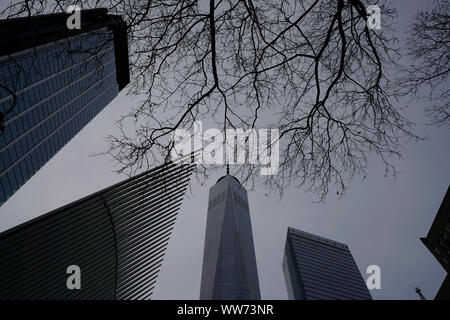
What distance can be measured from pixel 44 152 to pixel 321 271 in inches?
4459

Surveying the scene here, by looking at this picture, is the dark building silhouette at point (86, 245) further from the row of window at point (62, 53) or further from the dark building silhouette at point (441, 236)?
the dark building silhouette at point (441, 236)

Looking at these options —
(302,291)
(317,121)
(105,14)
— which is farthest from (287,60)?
(302,291)

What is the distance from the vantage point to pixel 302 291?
367 feet

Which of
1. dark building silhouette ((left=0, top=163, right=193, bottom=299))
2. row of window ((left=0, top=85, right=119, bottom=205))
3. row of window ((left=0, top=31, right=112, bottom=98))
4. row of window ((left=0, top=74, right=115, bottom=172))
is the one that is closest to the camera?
row of window ((left=0, top=31, right=112, bottom=98))

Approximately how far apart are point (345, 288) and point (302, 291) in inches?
941

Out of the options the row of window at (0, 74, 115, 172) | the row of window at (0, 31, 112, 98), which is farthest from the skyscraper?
the row of window at (0, 31, 112, 98)

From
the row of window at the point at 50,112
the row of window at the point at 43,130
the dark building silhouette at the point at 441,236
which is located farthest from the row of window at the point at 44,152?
the dark building silhouette at the point at 441,236

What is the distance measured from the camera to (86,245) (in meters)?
41.0

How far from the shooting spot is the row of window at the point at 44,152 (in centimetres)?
6299

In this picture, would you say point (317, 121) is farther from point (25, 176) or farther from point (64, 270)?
point (25, 176)

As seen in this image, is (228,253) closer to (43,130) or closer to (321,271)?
(321,271)

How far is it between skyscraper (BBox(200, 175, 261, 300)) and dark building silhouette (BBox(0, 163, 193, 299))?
84516 millimetres

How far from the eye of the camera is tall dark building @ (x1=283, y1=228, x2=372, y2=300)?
4557 inches

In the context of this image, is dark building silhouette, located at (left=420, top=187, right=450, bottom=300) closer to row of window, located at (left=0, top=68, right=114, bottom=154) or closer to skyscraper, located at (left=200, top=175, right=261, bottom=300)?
row of window, located at (left=0, top=68, right=114, bottom=154)
